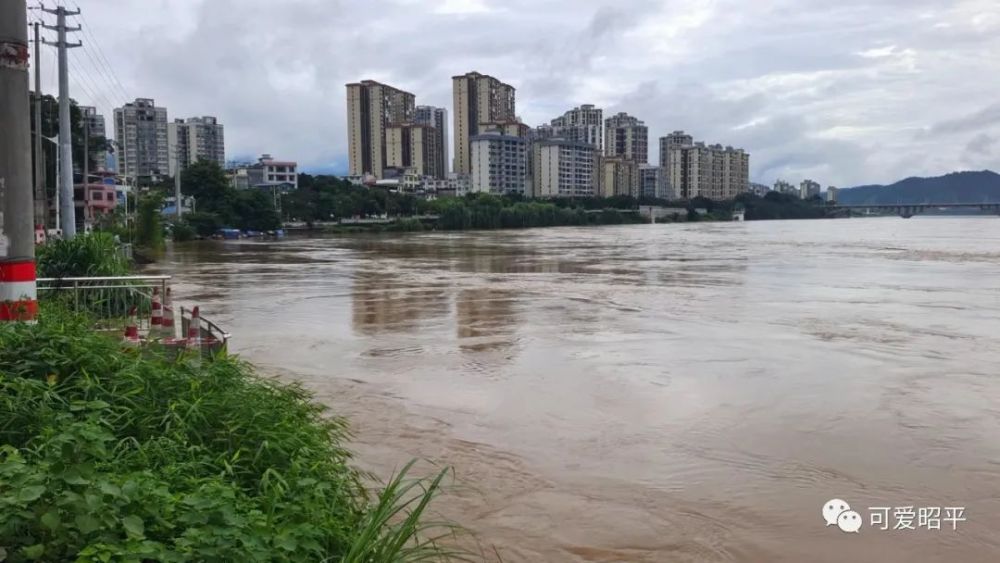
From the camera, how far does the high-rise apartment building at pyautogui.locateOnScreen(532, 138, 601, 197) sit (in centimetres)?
14650

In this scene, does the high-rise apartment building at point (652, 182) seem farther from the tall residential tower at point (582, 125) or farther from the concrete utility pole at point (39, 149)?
the concrete utility pole at point (39, 149)

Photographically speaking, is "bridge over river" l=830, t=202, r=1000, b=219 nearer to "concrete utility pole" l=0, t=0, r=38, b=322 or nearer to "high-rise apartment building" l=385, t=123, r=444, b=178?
"high-rise apartment building" l=385, t=123, r=444, b=178

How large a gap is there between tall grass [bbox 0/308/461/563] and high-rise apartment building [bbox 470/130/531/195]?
5138 inches

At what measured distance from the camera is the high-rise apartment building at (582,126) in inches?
7151

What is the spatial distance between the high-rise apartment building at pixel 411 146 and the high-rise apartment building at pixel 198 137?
30584mm

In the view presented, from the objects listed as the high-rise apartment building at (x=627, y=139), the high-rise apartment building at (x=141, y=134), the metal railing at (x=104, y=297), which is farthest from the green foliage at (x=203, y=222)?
the high-rise apartment building at (x=627, y=139)

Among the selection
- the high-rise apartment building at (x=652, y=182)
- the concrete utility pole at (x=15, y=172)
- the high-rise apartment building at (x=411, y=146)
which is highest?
the high-rise apartment building at (x=411, y=146)

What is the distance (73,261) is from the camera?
50.9 ft

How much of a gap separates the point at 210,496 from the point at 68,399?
85.1 inches

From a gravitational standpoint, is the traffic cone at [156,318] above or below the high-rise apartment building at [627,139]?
below

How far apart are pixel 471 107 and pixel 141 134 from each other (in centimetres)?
6550

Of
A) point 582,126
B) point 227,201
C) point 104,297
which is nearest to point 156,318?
point 104,297

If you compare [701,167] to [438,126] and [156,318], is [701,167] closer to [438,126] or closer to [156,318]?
[438,126]

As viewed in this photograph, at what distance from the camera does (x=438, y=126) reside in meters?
169
